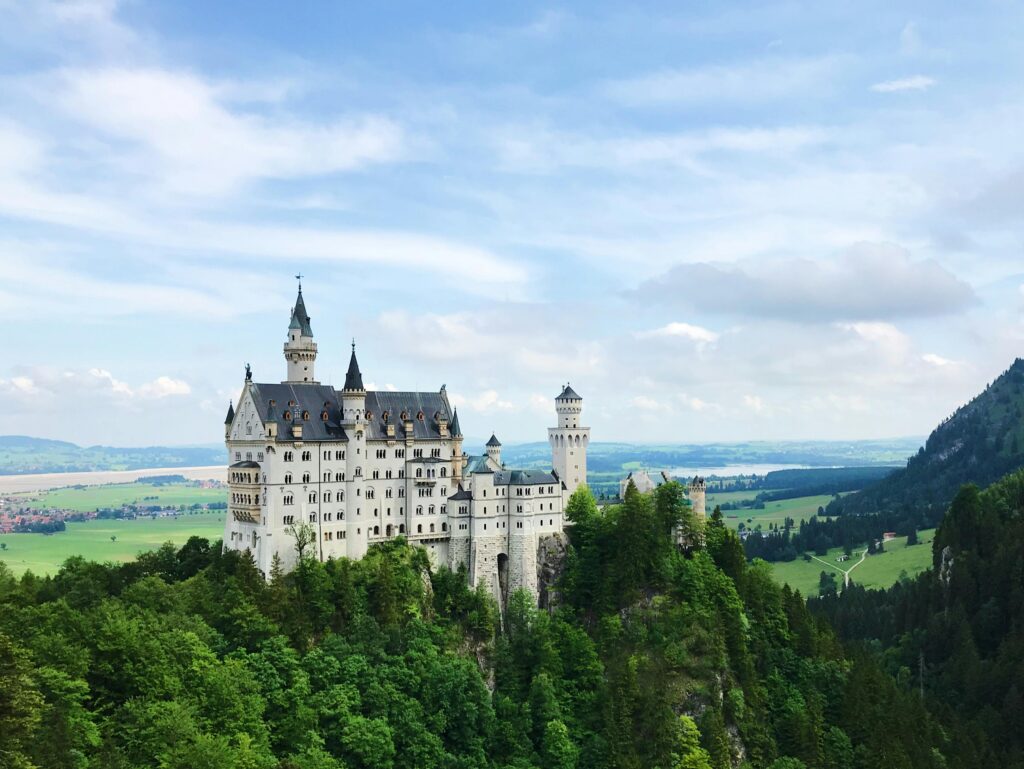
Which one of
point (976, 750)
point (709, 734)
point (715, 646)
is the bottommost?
point (976, 750)

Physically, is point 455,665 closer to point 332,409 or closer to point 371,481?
point 371,481

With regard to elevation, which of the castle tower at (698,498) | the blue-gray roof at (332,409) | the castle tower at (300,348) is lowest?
the castle tower at (698,498)

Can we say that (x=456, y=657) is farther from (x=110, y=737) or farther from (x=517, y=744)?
(x=110, y=737)

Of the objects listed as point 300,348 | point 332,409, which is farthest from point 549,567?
point 300,348

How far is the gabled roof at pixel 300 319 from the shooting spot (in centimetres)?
11150

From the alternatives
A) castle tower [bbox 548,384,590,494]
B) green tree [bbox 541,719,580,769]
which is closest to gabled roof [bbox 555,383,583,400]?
castle tower [bbox 548,384,590,494]

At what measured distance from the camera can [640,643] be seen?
103m

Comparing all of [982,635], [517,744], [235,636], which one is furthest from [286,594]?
[982,635]

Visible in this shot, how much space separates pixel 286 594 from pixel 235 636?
6.22 metres

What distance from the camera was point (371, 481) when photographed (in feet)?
350

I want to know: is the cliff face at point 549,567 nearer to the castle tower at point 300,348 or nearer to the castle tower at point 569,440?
the castle tower at point 569,440

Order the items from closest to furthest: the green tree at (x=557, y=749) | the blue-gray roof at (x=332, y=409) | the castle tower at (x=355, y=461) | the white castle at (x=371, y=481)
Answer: the green tree at (x=557, y=749) → the white castle at (x=371, y=481) → the blue-gray roof at (x=332, y=409) → the castle tower at (x=355, y=461)

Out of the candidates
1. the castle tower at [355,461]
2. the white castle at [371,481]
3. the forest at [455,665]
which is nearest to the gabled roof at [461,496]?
the white castle at [371,481]

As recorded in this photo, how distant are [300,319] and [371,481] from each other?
21.0 m
